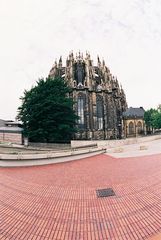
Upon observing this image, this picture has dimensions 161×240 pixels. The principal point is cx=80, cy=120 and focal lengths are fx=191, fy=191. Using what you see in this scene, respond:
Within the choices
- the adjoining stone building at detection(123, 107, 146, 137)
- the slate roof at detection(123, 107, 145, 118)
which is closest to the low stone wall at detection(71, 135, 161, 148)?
the adjoining stone building at detection(123, 107, 146, 137)

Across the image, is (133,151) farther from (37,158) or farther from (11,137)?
(11,137)

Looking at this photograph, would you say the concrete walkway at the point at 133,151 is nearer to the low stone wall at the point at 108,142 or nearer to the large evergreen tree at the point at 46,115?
the low stone wall at the point at 108,142

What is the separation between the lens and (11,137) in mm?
34656

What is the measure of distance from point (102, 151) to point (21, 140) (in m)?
16.0

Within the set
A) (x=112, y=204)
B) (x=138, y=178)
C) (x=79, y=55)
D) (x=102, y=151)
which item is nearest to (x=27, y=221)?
(x=112, y=204)

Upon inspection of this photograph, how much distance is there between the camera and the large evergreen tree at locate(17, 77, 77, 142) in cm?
2584

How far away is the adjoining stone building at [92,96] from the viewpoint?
144 ft

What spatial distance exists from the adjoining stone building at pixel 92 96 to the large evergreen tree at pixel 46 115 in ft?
46.3

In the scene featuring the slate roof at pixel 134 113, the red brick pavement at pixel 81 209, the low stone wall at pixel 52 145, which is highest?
the slate roof at pixel 134 113

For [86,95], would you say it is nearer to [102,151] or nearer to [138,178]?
[102,151]

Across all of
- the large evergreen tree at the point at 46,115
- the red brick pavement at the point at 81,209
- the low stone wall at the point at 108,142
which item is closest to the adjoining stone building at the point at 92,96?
the low stone wall at the point at 108,142

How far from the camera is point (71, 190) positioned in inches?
314

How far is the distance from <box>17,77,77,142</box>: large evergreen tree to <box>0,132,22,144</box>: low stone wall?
16.6ft

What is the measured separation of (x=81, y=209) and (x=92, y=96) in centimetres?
4042
